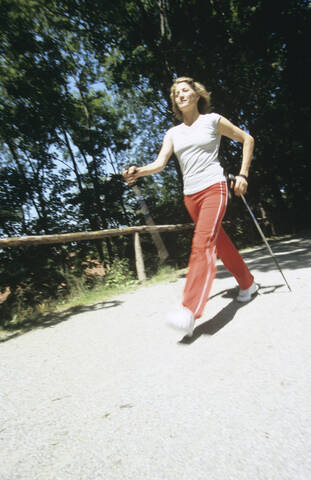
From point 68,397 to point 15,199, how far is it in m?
10.3

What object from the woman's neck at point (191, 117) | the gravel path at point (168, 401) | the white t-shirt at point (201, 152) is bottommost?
the gravel path at point (168, 401)

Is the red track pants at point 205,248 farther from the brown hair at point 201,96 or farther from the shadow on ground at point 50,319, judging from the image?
the shadow on ground at point 50,319

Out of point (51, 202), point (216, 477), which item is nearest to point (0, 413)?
point (216, 477)

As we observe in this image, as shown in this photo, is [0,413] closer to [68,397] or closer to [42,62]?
[68,397]

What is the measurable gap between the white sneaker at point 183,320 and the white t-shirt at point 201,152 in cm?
109

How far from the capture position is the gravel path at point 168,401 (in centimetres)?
107

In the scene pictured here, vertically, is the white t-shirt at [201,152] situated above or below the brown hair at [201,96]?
below

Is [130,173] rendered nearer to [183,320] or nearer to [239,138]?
[239,138]

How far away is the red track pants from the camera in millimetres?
2158

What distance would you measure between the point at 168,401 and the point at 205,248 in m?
1.19

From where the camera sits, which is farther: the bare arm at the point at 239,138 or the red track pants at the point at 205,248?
the bare arm at the point at 239,138

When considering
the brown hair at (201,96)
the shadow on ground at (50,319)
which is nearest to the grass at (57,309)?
the shadow on ground at (50,319)

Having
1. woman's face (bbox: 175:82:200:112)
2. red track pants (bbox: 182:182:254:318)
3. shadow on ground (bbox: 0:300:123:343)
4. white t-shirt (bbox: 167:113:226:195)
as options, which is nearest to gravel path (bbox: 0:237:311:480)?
red track pants (bbox: 182:182:254:318)

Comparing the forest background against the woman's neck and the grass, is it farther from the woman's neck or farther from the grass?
the woman's neck
